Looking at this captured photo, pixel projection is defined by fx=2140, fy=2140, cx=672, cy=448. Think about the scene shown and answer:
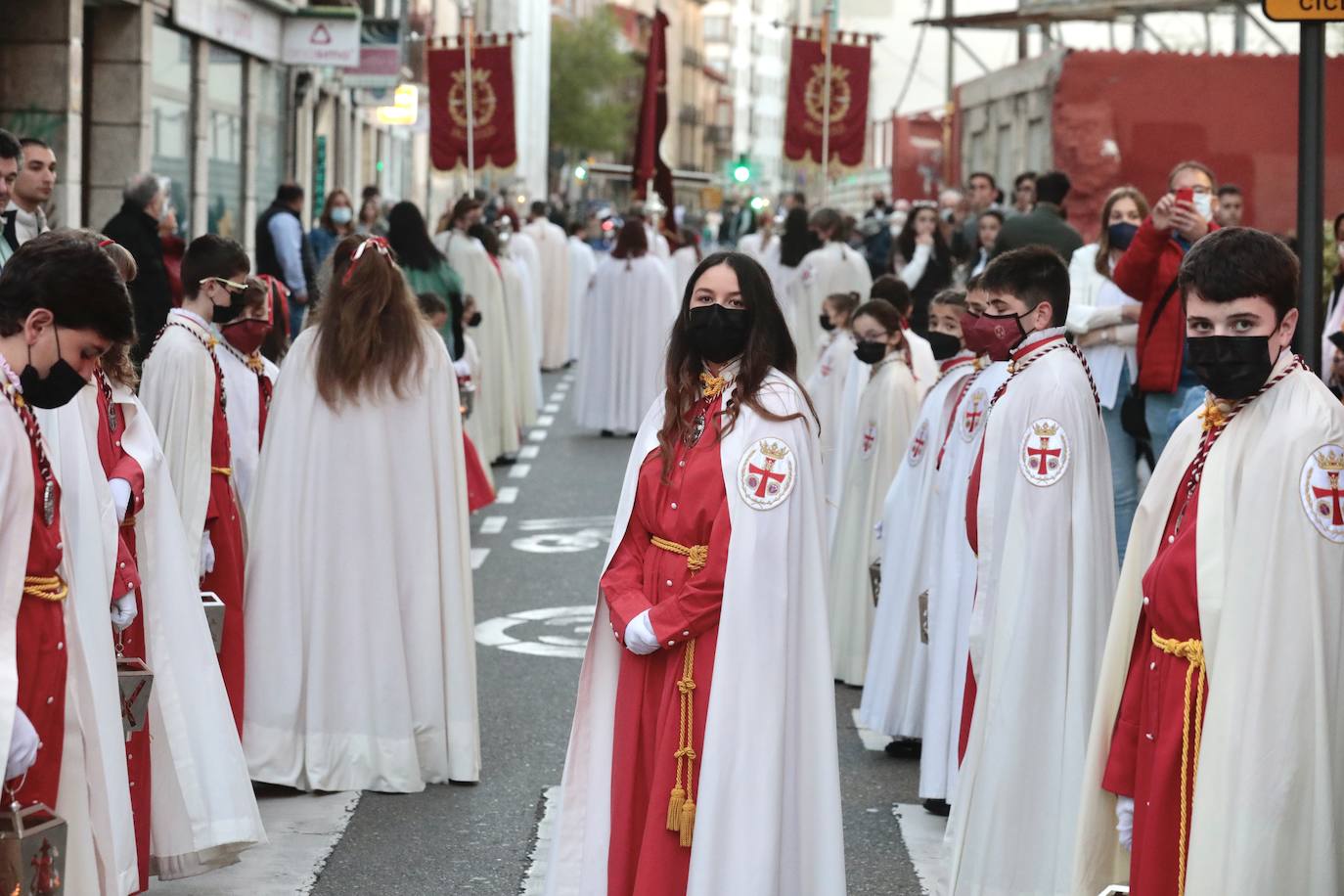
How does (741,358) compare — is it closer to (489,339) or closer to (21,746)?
(21,746)

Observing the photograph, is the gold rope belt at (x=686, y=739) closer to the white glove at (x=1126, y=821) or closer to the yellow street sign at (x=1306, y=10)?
the white glove at (x=1126, y=821)

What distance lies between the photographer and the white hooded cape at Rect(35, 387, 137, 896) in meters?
4.72

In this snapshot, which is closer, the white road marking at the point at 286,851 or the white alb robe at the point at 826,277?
the white road marking at the point at 286,851

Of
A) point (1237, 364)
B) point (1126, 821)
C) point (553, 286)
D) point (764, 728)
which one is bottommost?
point (1126, 821)

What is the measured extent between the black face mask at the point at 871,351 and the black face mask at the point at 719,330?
13.8 feet

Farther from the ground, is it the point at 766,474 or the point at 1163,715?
the point at 766,474

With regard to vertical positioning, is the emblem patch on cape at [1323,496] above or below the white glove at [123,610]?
above

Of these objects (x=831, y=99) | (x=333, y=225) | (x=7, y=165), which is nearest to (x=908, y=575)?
(x=7, y=165)

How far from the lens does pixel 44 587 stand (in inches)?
181

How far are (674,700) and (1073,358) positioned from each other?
167 cm

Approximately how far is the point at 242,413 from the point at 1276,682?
486 centimetres

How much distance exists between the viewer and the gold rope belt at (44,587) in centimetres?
455

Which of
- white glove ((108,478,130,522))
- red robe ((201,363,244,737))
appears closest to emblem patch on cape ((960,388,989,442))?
red robe ((201,363,244,737))

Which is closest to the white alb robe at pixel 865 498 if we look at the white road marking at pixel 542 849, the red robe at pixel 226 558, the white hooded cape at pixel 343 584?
the white road marking at pixel 542 849
